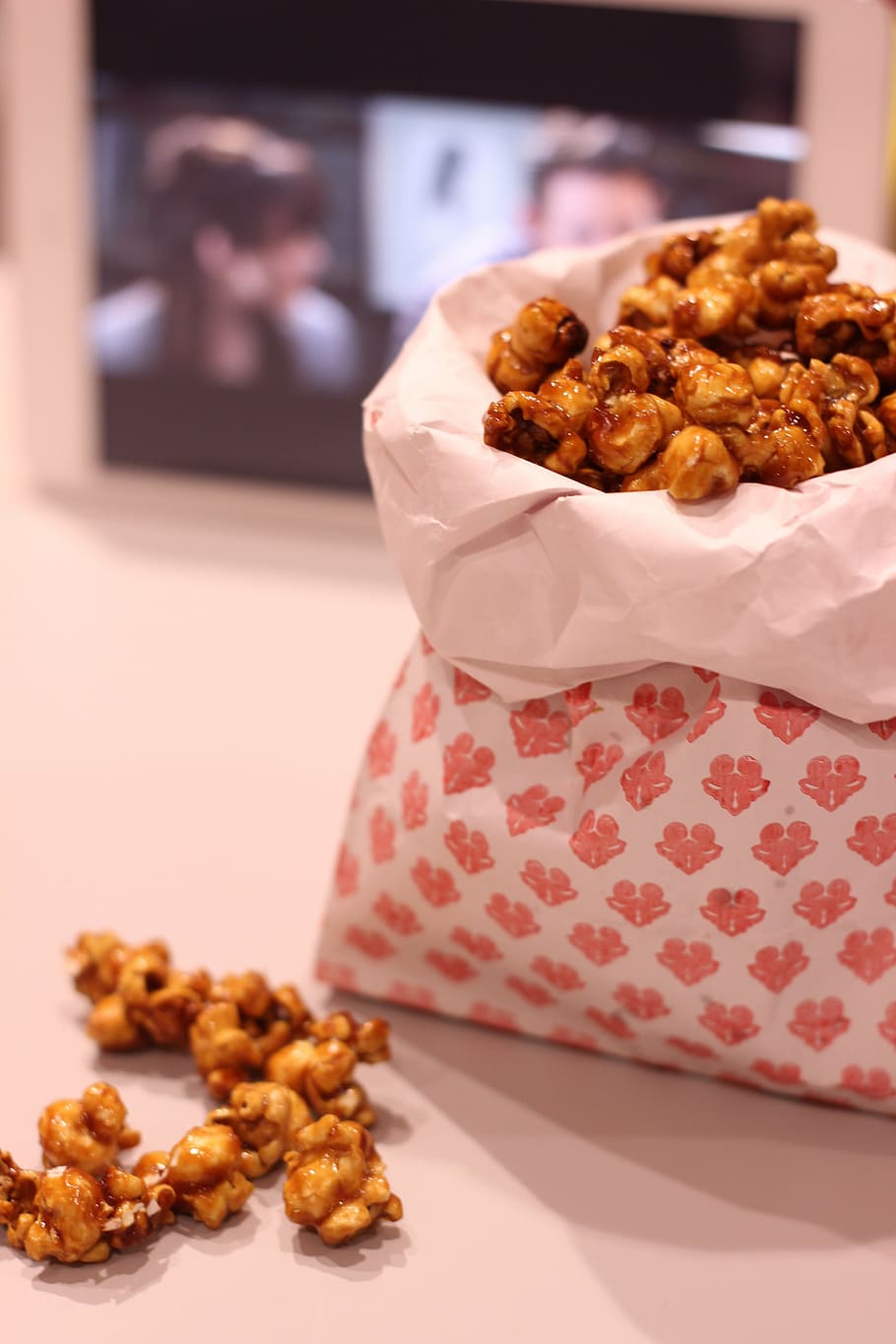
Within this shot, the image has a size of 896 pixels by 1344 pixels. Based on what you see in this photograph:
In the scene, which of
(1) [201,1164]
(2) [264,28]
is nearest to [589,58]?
(2) [264,28]

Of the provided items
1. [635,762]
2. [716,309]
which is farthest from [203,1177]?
[716,309]

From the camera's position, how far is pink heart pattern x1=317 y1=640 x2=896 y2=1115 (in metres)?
0.75

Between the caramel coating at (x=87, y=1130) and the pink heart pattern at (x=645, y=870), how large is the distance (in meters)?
0.18

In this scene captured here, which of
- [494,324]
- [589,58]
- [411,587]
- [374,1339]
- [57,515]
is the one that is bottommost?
[374,1339]

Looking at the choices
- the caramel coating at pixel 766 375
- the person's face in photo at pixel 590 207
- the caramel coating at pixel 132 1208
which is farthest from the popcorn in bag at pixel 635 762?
the person's face in photo at pixel 590 207

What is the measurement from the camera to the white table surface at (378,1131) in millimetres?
704

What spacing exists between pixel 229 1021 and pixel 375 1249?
151mm

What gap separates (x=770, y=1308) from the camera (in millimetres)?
712

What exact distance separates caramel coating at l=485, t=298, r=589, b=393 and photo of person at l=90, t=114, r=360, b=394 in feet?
2.19

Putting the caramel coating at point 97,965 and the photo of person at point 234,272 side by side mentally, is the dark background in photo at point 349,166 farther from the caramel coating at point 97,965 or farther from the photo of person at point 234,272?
the caramel coating at point 97,965

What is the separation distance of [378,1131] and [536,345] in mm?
410

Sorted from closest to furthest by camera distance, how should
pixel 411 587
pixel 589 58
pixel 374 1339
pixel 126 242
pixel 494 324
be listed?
pixel 374 1339 → pixel 411 587 → pixel 494 324 → pixel 589 58 → pixel 126 242

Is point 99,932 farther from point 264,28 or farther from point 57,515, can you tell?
point 264,28

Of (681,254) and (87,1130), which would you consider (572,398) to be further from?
(87,1130)
